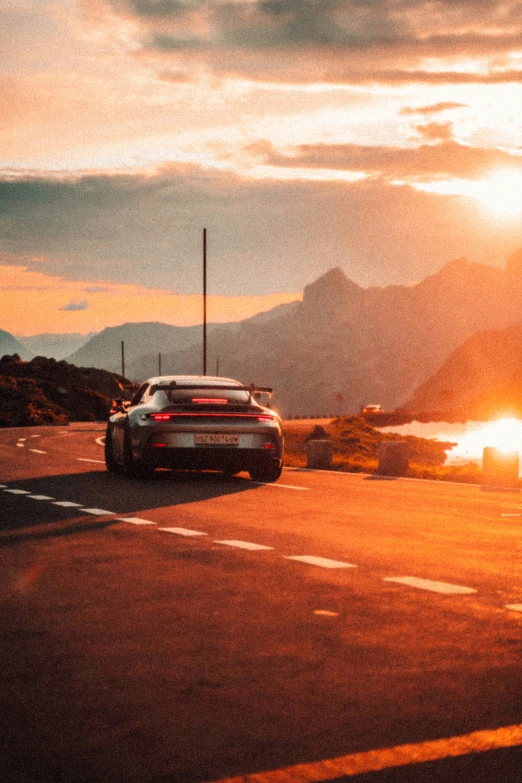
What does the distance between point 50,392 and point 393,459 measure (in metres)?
89.8

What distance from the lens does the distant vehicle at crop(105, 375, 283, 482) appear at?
17844 millimetres

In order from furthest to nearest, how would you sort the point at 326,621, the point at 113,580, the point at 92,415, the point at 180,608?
the point at 92,415
the point at 113,580
the point at 180,608
the point at 326,621

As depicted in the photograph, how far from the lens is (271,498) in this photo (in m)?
15.7

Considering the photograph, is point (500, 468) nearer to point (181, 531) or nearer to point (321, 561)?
point (181, 531)

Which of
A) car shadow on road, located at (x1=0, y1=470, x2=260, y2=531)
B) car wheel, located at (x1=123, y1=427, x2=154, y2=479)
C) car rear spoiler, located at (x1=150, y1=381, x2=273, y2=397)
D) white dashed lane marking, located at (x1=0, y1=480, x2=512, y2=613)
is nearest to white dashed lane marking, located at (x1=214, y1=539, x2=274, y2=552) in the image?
white dashed lane marking, located at (x1=0, y1=480, x2=512, y2=613)

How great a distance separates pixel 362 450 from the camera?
259 feet

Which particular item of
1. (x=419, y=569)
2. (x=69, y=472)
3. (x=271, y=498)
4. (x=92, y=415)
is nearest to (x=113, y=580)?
(x=419, y=569)

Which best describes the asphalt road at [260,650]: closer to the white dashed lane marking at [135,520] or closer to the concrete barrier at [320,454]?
the white dashed lane marking at [135,520]

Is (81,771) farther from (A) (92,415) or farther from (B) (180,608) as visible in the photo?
→ (A) (92,415)

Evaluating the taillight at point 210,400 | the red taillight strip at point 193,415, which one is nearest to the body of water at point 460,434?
the taillight at point 210,400

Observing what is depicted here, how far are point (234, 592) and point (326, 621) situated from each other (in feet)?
3.93

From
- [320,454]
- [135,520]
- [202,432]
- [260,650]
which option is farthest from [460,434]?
[260,650]

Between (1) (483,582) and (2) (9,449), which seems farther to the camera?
(2) (9,449)

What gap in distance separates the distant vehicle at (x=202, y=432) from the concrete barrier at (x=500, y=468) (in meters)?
3.56
